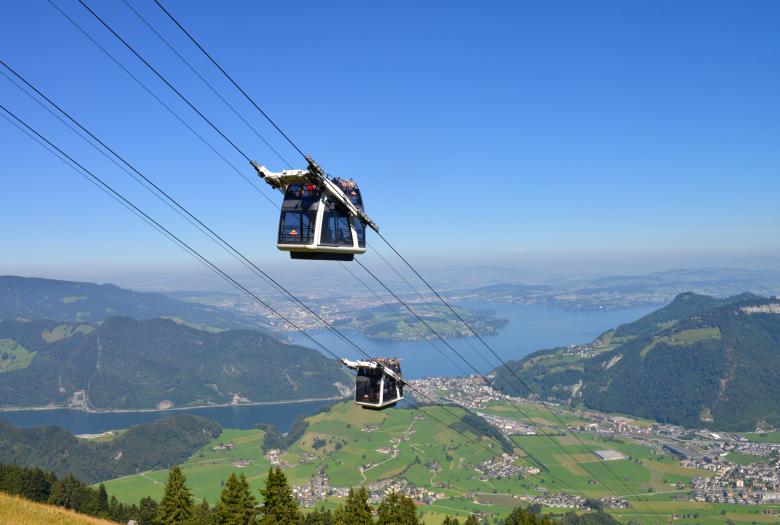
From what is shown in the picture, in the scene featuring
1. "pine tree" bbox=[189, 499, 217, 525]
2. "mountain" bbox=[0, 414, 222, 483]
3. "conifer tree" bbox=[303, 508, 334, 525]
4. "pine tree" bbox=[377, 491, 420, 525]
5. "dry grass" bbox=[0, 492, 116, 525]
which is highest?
"dry grass" bbox=[0, 492, 116, 525]

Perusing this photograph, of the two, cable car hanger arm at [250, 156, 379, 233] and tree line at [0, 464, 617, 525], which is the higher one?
cable car hanger arm at [250, 156, 379, 233]

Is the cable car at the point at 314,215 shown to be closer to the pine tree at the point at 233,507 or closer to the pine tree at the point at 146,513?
the pine tree at the point at 233,507

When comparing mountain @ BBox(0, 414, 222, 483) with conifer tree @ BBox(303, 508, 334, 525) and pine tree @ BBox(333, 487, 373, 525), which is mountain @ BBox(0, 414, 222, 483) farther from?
pine tree @ BBox(333, 487, 373, 525)

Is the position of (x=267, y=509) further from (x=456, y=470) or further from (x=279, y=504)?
(x=456, y=470)

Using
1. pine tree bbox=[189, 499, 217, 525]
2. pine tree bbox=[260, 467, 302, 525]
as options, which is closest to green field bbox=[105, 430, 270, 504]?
pine tree bbox=[189, 499, 217, 525]

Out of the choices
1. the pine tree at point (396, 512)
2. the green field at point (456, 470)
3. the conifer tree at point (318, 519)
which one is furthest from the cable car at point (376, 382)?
the green field at point (456, 470)

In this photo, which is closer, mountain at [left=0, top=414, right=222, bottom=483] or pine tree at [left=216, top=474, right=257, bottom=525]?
pine tree at [left=216, top=474, right=257, bottom=525]

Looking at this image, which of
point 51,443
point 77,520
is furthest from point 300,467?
point 77,520
